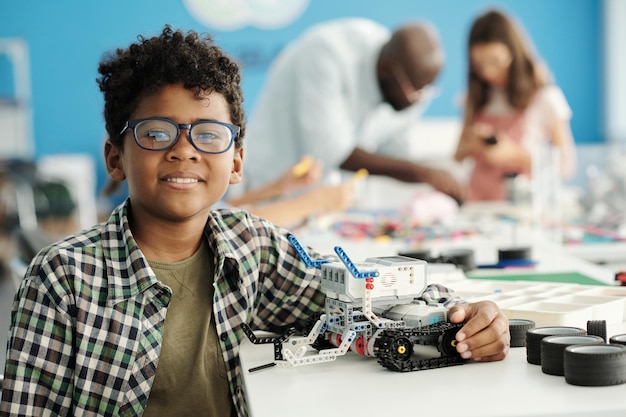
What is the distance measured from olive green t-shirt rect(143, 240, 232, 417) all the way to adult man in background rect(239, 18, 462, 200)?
2751mm

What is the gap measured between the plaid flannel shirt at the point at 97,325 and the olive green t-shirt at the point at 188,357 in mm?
24

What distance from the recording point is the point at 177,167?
4.73 ft

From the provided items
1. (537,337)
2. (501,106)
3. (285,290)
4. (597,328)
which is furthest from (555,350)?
(501,106)

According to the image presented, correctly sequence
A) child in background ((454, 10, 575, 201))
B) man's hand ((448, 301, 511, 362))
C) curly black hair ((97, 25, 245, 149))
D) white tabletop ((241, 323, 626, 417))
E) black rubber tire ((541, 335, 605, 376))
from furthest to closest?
child in background ((454, 10, 575, 201)) < curly black hair ((97, 25, 245, 149)) < man's hand ((448, 301, 511, 362)) < black rubber tire ((541, 335, 605, 376)) < white tabletop ((241, 323, 626, 417))

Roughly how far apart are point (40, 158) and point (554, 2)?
472cm

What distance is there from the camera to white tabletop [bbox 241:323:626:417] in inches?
40.7

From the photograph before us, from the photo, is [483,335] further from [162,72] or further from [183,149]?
[162,72]

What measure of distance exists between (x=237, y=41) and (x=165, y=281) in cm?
633

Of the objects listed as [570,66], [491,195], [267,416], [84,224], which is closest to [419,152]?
[570,66]

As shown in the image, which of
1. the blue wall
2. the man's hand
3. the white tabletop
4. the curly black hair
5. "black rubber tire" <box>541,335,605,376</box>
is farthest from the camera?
the blue wall

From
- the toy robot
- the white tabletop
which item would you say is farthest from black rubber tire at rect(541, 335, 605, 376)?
the toy robot

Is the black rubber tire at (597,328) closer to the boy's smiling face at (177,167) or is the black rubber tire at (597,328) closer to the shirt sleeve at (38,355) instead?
the boy's smiling face at (177,167)

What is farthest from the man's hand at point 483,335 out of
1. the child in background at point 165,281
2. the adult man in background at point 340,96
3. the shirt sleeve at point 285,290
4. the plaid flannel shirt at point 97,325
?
the adult man in background at point 340,96

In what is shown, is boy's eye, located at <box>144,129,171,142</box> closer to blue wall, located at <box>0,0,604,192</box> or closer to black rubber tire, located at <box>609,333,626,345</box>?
black rubber tire, located at <box>609,333,626,345</box>
